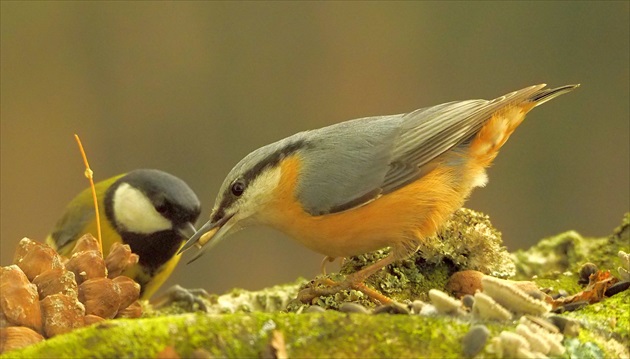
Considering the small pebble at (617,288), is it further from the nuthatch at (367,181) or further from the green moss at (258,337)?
the green moss at (258,337)

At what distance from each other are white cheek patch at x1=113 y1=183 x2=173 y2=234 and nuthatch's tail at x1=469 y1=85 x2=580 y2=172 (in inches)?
44.5

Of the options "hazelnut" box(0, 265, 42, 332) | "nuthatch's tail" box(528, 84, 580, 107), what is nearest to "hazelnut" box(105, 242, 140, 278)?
"hazelnut" box(0, 265, 42, 332)

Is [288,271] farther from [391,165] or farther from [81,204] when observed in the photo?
[391,165]

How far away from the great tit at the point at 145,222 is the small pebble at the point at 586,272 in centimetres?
123

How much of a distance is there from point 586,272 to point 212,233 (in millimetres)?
888

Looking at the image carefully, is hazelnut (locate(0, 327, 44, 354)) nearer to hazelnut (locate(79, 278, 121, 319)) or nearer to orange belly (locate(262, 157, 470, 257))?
hazelnut (locate(79, 278, 121, 319))

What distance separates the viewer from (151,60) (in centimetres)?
386

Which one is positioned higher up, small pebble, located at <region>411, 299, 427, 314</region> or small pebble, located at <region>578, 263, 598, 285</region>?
small pebble, located at <region>411, 299, 427, 314</region>

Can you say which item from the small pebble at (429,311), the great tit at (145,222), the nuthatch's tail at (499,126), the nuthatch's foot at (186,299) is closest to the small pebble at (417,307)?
the small pebble at (429,311)

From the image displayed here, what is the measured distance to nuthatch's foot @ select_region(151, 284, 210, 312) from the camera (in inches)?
92.5

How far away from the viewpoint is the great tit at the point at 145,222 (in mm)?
2812

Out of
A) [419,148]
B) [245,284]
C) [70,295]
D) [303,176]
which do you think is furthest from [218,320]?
[245,284]

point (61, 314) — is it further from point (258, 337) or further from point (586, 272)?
point (586, 272)

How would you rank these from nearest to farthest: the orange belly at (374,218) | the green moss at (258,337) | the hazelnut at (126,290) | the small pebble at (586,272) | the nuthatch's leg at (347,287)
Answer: the green moss at (258,337)
the hazelnut at (126,290)
the nuthatch's leg at (347,287)
the orange belly at (374,218)
the small pebble at (586,272)
